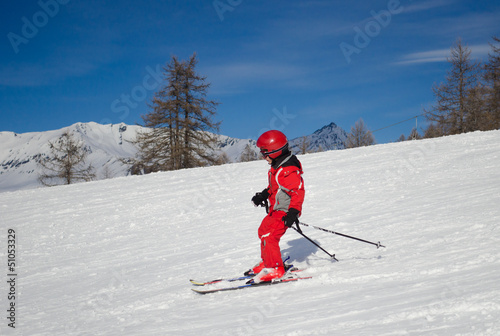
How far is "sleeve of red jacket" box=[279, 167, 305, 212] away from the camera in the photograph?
4.64 meters

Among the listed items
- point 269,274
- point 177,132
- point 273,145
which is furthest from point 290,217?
point 177,132

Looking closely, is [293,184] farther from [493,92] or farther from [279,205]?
[493,92]

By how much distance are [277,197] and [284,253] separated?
1.92 meters

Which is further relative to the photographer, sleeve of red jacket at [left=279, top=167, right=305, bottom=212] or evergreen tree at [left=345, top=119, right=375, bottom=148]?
evergreen tree at [left=345, top=119, right=375, bottom=148]

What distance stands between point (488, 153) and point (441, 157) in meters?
1.36

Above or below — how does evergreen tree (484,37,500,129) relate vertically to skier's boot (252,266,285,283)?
above

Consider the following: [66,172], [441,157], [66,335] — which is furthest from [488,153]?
[66,172]

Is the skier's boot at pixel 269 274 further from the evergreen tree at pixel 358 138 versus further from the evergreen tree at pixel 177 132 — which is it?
the evergreen tree at pixel 358 138

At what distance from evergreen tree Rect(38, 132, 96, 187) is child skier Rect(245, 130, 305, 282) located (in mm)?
32000

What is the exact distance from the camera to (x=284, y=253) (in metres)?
6.37

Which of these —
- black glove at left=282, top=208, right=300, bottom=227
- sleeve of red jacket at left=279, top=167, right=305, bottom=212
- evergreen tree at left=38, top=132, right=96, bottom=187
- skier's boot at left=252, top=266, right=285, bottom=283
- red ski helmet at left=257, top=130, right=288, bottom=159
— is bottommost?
skier's boot at left=252, top=266, right=285, bottom=283

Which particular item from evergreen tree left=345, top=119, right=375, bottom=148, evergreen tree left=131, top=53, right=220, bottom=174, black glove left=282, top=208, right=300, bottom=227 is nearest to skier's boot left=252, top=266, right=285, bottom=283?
black glove left=282, top=208, right=300, bottom=227

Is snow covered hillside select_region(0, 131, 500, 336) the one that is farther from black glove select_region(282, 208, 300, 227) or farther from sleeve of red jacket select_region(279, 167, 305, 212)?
sleeve of red jacket select_region(279, 167, 305, 212)

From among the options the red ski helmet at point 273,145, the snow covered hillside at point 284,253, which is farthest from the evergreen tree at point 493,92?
the red ski helmet at point 273,145
